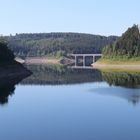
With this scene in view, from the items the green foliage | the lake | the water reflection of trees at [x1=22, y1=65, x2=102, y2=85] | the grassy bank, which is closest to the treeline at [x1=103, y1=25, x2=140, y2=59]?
the grassy bank

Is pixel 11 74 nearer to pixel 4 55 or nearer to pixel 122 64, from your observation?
pixel 4 55

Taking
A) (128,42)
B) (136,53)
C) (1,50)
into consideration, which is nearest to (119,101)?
(1,50)

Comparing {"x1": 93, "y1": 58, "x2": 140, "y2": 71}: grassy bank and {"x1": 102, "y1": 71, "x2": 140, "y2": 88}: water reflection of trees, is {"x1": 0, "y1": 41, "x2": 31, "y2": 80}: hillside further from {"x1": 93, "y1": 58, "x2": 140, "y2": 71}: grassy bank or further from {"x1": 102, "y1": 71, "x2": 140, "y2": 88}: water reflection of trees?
{"x1": 93, "y1": 58, "x2": 140, "y2": 71}: grassy bank

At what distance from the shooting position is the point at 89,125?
105 ft

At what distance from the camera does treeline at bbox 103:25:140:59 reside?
13723 centimetres

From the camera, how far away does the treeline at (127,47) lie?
137225 mm

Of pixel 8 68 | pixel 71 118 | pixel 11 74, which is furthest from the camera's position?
pixel 11 74

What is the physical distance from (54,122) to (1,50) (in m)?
61.0

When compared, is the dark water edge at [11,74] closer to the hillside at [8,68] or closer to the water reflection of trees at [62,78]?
the hillside at [8,68]

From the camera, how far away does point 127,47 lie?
14212 cm

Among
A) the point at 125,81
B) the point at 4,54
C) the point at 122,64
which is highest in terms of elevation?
the point at 4,54

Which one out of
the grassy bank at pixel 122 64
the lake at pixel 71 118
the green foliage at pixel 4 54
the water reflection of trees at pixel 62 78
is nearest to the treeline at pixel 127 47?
the grassy bank at pixel 122 64

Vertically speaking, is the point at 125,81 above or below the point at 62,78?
above

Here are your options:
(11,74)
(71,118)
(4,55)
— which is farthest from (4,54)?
(71,118)
